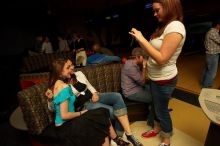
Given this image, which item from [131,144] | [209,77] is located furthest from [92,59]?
[209,77]

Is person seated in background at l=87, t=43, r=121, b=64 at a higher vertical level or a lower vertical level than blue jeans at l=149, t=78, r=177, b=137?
higher

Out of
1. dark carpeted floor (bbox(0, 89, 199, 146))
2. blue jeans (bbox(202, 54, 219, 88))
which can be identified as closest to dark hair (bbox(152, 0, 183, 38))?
dark carpeted floor (bbox(0, 89, 199, 146))

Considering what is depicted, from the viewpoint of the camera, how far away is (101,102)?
2312 millimetres

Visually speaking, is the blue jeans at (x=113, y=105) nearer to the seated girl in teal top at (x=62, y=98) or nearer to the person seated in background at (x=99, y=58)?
the seated girl in teal top at (x=62, y=98)

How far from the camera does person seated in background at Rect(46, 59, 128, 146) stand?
1718 millimetres

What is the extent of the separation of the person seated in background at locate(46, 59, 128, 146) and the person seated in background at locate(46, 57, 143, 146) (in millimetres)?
180

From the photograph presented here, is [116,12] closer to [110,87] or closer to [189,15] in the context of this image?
[189,15]

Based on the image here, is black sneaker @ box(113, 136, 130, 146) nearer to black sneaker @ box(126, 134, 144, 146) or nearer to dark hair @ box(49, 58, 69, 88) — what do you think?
black sneaker @ box(126, 134, 144, 146)

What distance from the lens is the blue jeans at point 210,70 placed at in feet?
11.6

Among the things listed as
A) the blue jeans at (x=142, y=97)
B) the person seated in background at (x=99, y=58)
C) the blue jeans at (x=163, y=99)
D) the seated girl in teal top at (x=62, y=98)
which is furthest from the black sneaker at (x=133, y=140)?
the person seated in background at (x=99, y=58)

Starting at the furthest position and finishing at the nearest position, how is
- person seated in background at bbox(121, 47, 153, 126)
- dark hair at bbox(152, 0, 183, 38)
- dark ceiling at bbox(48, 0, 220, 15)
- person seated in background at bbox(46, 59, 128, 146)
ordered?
dark ceiling at bbox(48, 0, 220, 15), person seated in background at bbox(121, 47, 153, 126), person seated in background at bbox(46, 59, 128, 146), dark hair at bbox(152, 0, 183, 38)

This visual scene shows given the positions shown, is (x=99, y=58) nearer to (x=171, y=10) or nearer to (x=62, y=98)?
(x=62, y=98)

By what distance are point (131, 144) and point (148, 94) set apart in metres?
0.62

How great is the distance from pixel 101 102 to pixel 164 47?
1.09 m
